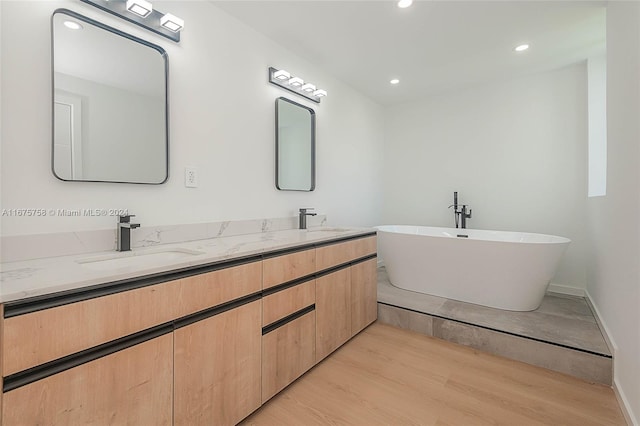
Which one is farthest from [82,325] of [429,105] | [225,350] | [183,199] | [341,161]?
[429,105]

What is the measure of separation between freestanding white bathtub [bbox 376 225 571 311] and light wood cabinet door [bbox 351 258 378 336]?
58 cm

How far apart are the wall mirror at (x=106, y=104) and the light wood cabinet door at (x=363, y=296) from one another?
1.59 metres

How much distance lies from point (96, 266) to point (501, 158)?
12.9 feet

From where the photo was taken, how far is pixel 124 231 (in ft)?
4.89

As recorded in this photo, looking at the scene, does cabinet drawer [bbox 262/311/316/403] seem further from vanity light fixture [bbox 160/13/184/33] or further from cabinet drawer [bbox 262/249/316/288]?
vanity light fixture [bbox 160/13/184/33]

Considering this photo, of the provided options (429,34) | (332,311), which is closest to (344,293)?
(332,311)

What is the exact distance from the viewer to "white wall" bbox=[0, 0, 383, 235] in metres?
1.27

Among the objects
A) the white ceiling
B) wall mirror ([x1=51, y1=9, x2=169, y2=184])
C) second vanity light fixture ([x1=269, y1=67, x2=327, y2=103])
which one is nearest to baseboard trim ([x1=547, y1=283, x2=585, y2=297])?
the white ceiling

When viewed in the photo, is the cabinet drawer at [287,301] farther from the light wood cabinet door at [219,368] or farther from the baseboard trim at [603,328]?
the baseboard trim at [603,328]

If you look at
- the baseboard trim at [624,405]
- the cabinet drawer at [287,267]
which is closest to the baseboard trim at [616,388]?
the baseboard trim at [624,405]

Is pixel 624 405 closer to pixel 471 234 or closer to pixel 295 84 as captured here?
pixel 471 234

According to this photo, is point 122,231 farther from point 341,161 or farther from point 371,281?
point 341,161

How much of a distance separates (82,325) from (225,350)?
0.60m

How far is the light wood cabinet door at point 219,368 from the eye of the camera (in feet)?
3.95
